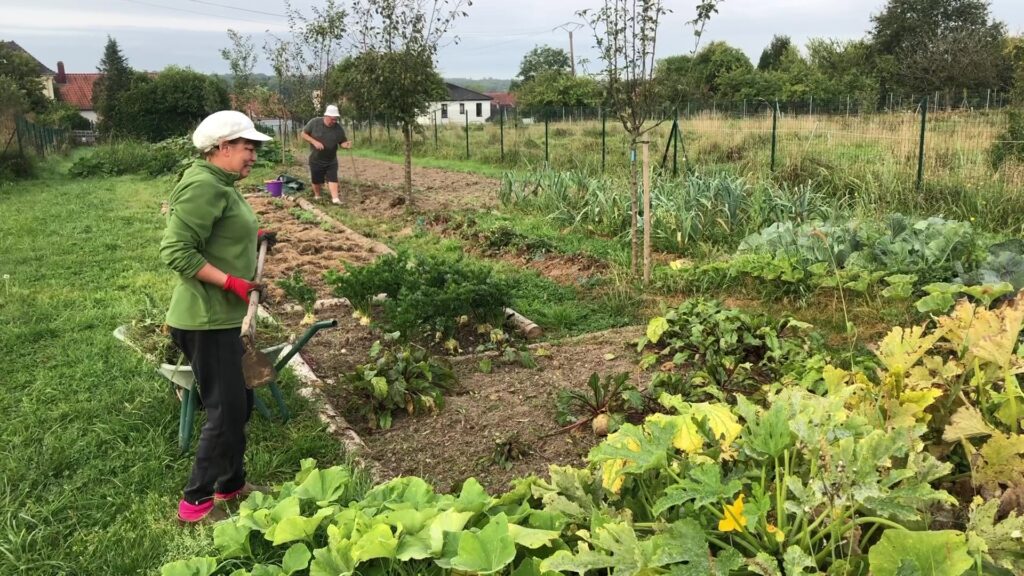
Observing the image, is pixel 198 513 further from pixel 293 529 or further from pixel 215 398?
pixel 293 529

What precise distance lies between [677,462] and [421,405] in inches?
85.0

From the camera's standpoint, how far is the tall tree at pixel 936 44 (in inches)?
1385

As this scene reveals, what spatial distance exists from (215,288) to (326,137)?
Answer: 375 inches

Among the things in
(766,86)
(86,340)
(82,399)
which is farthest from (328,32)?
(766,86)

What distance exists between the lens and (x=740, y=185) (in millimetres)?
8094

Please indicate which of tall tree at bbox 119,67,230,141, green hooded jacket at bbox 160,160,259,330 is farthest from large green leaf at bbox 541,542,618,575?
tall tree at bbox 119,67,230,141

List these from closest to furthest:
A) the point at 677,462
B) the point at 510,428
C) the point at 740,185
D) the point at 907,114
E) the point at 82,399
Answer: the point at 677,462 < the point at 510,428 < the point at 82,399 < the point at 740,185 < the point at 907,114

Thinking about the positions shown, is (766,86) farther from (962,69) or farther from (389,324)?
(389,324)

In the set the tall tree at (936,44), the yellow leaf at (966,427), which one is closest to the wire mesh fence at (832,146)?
the yellow leaf at (966,427)

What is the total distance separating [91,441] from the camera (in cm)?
361

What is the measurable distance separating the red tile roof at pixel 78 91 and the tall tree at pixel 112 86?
13893 mm

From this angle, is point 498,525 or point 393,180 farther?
point 393,180

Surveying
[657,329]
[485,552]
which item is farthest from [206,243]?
[657,329]

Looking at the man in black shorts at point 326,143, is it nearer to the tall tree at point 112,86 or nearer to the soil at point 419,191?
the soil at point 419,191
